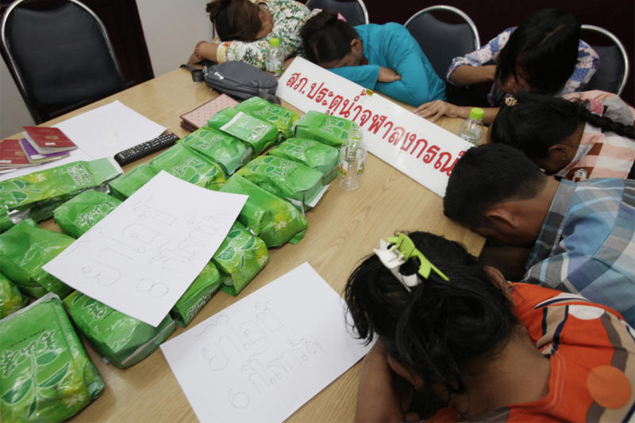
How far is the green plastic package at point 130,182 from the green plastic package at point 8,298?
297 mm

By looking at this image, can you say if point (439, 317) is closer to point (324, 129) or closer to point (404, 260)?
point (404, 260)

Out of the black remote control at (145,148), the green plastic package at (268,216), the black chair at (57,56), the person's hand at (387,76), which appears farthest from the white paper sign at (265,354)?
the black chair at (57,56)

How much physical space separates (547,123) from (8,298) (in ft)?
4.82

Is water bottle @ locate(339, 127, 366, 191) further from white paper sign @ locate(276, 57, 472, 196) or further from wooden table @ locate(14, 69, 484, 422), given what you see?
white paper sign @ locate(276, 57, 472, 196)

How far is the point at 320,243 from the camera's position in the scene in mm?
924

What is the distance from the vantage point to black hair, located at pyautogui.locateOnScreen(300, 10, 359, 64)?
5.04 ft

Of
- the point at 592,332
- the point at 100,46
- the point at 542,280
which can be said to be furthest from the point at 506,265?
the point at 100,46

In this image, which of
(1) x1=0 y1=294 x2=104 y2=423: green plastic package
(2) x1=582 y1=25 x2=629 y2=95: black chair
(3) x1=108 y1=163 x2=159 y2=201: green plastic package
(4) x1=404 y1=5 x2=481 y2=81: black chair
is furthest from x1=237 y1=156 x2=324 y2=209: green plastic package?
(2) x1=582 y1=25 x2=629 y2=95: black chair

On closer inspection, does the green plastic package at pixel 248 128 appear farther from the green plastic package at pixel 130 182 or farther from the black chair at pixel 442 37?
the black chair at pixel 442 37

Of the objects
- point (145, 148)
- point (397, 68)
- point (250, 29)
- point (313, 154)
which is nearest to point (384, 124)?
point (313, 154)

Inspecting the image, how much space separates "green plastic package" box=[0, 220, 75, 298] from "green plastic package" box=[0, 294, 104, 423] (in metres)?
0.08

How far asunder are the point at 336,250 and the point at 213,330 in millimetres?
356

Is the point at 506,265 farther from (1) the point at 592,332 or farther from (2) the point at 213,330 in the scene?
(2) the point at 213,330

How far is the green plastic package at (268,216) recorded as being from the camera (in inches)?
32.7
